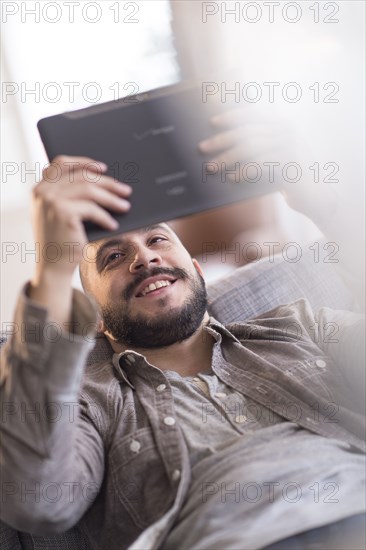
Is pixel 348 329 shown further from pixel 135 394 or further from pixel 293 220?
pixel 293 220

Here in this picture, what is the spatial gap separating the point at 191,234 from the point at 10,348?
7.10 ft

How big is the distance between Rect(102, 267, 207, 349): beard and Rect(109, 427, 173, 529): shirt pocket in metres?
0.23

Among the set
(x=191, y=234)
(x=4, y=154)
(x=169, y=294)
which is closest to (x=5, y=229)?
(x=4, y=154)

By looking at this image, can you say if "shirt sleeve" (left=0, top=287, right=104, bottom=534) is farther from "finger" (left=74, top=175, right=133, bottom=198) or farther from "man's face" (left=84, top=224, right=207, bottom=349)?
"man's face" (left=84, top=224, right=207, bottom=349)

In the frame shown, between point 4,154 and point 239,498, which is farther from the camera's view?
point 4,154

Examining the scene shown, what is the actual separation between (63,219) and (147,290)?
415 mm

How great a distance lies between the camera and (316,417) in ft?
3.92

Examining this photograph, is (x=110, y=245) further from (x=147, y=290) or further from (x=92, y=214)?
(x=92, y=214)

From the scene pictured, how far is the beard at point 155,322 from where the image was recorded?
1359 mm

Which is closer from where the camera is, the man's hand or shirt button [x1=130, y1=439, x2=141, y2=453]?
the man's hand

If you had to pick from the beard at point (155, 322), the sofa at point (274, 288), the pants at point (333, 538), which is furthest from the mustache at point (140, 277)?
the pants at point (333, 538)

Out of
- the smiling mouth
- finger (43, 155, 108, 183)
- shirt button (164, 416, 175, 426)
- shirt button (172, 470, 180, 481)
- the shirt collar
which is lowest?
shirt button (172, 470, 180, 481)

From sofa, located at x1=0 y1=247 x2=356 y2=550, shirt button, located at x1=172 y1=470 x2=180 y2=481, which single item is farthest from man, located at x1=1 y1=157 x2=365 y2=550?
sofa, located at x1=0 y1=247 x2=356 y2=550

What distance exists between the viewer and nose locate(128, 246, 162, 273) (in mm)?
1387
